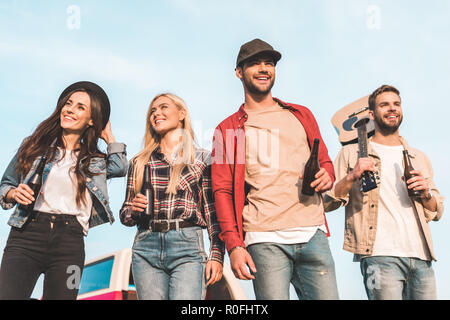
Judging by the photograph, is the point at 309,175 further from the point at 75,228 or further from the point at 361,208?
the point at 75,228

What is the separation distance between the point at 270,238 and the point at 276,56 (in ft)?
5.90

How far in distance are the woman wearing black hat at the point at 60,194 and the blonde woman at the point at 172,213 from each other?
0.33 m

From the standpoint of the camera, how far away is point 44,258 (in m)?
4.10

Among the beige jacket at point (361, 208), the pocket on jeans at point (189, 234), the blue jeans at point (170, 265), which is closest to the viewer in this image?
the blue jeans at point (170, 265)

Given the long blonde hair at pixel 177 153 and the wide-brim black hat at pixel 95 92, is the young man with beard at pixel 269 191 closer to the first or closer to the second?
the long blonde hair at pixel 177 153

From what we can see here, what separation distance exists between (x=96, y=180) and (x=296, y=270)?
6.81 feet

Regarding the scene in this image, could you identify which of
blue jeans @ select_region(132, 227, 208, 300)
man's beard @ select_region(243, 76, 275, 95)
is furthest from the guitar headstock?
blue jeans @ select_region(132, 227, 208, 300)

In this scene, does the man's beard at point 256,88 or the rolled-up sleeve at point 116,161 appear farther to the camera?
the rolled-up sleeve at point 116,161

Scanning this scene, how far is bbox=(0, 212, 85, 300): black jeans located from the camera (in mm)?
3967

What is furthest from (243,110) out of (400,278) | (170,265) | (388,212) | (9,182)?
(9,182)

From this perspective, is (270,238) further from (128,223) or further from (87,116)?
(87,116)

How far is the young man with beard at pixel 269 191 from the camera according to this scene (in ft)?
12.8

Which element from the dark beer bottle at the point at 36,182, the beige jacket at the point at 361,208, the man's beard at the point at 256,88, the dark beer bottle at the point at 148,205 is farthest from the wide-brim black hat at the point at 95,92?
the beige jacket at the point at 361,208

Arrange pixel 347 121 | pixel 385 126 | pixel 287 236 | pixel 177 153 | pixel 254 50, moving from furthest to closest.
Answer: pixel 347 121, pixel 385 126, pixel 177 153, pixel 254 50, pixel 287 236
